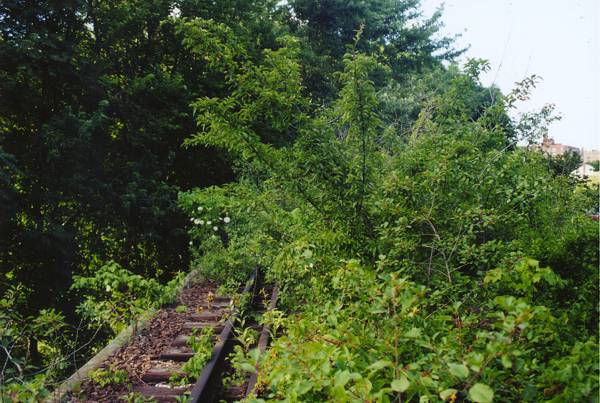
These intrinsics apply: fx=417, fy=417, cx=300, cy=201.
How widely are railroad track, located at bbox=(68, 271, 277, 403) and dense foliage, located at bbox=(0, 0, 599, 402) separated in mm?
243

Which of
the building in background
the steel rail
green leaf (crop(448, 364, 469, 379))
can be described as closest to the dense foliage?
green leaf (crop(448, 364, 469, 379))

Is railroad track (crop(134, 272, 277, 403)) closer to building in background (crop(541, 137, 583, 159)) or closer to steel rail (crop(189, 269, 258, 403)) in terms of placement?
steel rail (crop(189, 269, 258, 403))

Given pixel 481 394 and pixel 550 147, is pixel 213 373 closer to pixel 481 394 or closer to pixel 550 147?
pixel 481 394

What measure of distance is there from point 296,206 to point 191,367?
10.3 feet

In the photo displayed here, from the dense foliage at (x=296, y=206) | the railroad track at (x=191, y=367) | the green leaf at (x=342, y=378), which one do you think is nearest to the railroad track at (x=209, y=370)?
the railroad track at (x=191, y=367)

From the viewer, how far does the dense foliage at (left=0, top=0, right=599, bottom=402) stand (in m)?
2.34

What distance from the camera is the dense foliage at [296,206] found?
234cm

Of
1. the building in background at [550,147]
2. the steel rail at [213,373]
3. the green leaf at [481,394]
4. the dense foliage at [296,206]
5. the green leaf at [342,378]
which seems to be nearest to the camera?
the green leaf at [481,394]

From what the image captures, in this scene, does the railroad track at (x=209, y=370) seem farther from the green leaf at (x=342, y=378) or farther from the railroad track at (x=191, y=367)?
the green leaf at (x=342, y=378)

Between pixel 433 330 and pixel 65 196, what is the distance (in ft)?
34.7

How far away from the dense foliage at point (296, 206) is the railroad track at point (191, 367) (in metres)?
0.24

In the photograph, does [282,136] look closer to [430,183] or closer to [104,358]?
[430,183]

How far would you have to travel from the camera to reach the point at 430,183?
417cm

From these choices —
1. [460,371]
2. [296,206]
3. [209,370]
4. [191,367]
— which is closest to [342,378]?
[460,371]
